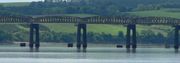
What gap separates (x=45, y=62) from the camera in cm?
15212

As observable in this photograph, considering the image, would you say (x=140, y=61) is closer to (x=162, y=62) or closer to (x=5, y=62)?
(x=162, y=62)

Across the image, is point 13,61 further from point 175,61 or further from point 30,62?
point 175,61

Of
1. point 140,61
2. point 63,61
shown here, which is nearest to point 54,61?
point 63,61

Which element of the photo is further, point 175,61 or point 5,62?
point 175,61

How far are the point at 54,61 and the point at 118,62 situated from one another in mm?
10219

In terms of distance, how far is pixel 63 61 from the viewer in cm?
15712

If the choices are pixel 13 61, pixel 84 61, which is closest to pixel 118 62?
pixel 84 61

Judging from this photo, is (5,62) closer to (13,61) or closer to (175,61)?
(13,61)

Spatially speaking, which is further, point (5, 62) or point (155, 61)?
point (155, 61)

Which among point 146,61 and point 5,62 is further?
point 146,61

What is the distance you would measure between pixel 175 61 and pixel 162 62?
4.24 m

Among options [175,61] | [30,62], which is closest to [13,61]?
[30,62]

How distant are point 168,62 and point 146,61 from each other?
5.09m

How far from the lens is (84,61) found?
158000 millimetres
